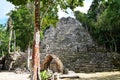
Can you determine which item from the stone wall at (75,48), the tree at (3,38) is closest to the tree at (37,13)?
the stone wall at (75,48)

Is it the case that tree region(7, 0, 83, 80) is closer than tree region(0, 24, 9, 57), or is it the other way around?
tree region(7, 0, 83, 80)

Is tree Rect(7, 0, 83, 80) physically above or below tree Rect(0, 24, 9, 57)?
below

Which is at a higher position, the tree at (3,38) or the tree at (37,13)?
the tree at (3,38)

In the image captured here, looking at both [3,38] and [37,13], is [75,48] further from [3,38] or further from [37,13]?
[37,13]

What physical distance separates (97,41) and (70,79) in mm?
35275

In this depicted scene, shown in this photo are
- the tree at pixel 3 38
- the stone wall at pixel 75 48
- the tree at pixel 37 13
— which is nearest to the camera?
the tree at pixel 37 13

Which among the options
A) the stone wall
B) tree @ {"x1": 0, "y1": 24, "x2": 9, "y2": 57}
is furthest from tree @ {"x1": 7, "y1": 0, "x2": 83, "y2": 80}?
tree @ {"x1": 0, "y1": 24, "x2": 9, "y2": 57}

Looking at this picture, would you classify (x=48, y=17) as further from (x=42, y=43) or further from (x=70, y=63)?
(x=42, y=43)

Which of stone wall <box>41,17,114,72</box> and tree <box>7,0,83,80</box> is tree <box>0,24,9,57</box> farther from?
tree <box>7,0,83,80</box>

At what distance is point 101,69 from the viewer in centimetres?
3522

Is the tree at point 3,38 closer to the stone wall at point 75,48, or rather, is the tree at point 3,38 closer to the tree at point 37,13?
the stone wall at point 75,48

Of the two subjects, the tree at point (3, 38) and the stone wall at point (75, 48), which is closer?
the stone wall at point (75, 48)

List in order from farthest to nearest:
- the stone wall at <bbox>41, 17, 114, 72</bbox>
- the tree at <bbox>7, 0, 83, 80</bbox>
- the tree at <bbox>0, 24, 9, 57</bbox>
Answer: the tree at <bbox>0, 24, 9, 57</bbox> → the stone wall at <bbox>41, 17, 114, 72</bbox> → the tree at <bbox>7, 0, 83, 80</bbox>

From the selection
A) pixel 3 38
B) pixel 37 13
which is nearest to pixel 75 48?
pixel 3 38
